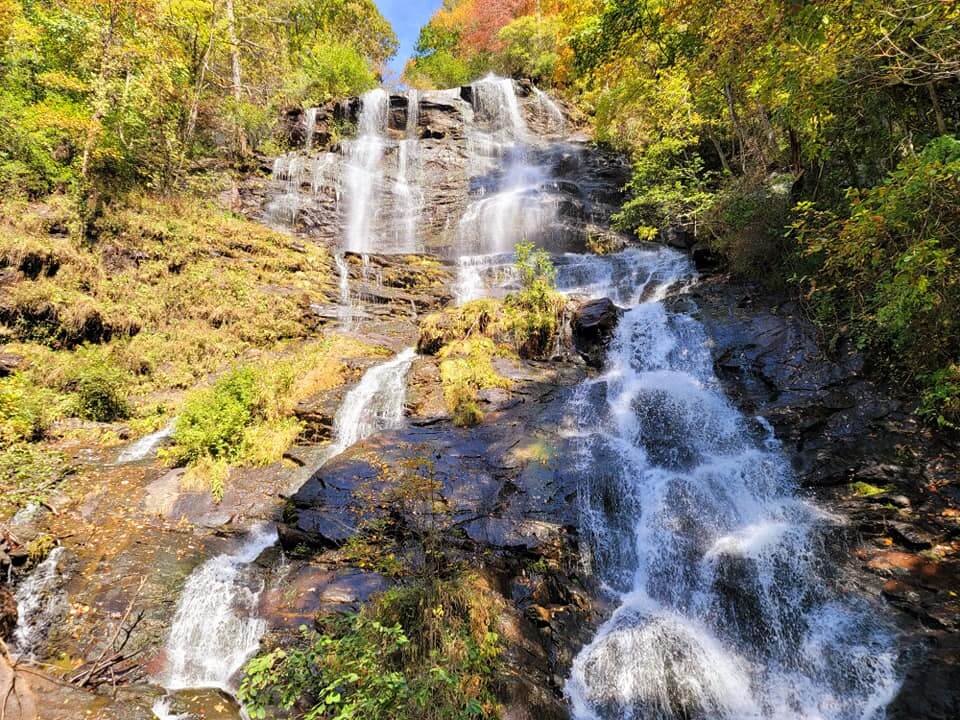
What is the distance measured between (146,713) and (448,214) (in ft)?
61.0

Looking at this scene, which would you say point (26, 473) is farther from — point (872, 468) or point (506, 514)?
point (872, 468)

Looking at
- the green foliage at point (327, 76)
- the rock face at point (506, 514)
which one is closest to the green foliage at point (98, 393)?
the rock face at point (506, 514)

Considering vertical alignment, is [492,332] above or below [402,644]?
above

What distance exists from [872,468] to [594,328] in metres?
5.55

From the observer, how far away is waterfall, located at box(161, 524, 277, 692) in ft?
16.8

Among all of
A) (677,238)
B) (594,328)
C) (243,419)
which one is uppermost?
(677,238)

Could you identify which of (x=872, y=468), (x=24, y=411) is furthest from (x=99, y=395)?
(x=872, y=468)

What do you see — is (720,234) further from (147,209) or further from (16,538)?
(147,209)

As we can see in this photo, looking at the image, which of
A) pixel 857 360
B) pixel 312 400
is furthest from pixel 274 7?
pixel 857 360

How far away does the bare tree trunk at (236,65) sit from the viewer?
1855 cm

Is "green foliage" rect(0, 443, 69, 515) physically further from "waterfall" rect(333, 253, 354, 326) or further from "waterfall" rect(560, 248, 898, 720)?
"waterfall" rect(560, 248, 898, 720)

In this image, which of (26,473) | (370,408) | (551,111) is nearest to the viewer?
(26,473)

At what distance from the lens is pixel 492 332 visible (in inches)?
429

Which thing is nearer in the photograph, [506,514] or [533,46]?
[506,514]
